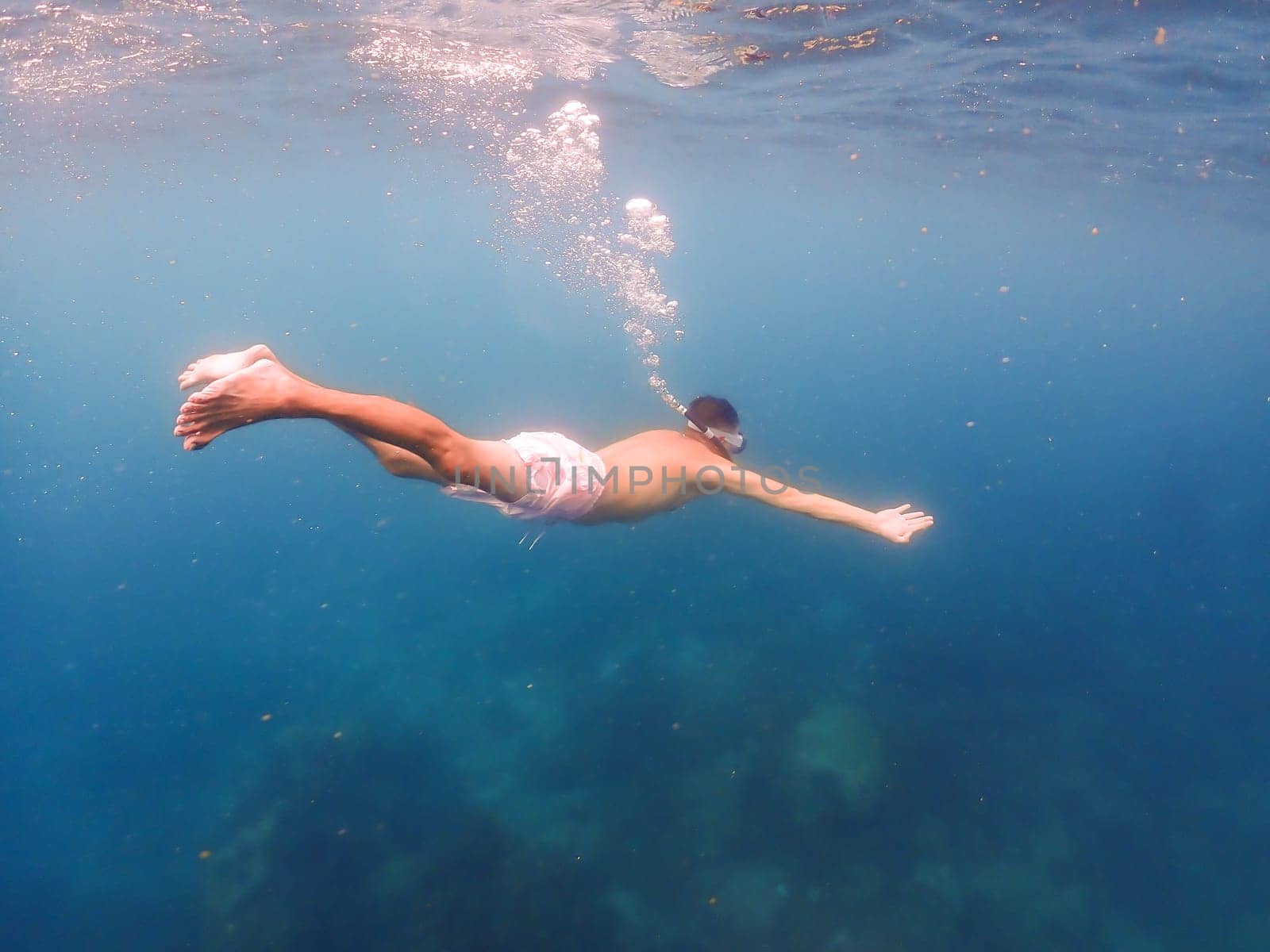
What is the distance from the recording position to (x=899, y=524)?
494 centimetres

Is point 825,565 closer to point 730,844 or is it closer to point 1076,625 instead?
point 1076,625

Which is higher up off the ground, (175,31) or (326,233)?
(175,31)

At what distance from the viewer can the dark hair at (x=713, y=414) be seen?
6172 mm

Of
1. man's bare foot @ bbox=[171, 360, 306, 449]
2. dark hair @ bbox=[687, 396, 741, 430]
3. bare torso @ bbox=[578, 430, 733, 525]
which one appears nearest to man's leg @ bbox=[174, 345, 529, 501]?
man's bare foot @ bbox=[171, 360, 306, 449]

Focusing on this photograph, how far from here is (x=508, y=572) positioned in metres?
19.6

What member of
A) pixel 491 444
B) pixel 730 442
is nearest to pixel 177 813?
pixel 491 444

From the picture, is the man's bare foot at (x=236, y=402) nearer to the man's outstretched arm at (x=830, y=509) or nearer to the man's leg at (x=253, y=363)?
the man's leg at (x=253, y=363)

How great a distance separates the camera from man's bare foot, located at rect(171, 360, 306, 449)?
3.93 m

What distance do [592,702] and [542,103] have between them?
658 inches

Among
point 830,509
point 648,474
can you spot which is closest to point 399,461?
point 648,474

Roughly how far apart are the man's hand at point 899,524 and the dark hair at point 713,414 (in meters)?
1.68

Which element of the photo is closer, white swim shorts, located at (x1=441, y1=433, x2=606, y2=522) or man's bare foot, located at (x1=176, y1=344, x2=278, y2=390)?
man's bare foot, located at (x1=176, y1=344, x2=278, y2=390)

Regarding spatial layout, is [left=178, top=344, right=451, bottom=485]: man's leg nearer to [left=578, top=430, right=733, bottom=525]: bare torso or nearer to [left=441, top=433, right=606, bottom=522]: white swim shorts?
[left=441, top=433, right=606, bottom=522]: white swim shorts

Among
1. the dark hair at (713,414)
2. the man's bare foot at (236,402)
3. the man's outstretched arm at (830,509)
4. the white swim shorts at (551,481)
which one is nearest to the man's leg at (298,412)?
the man's bare foot at (236,402)
